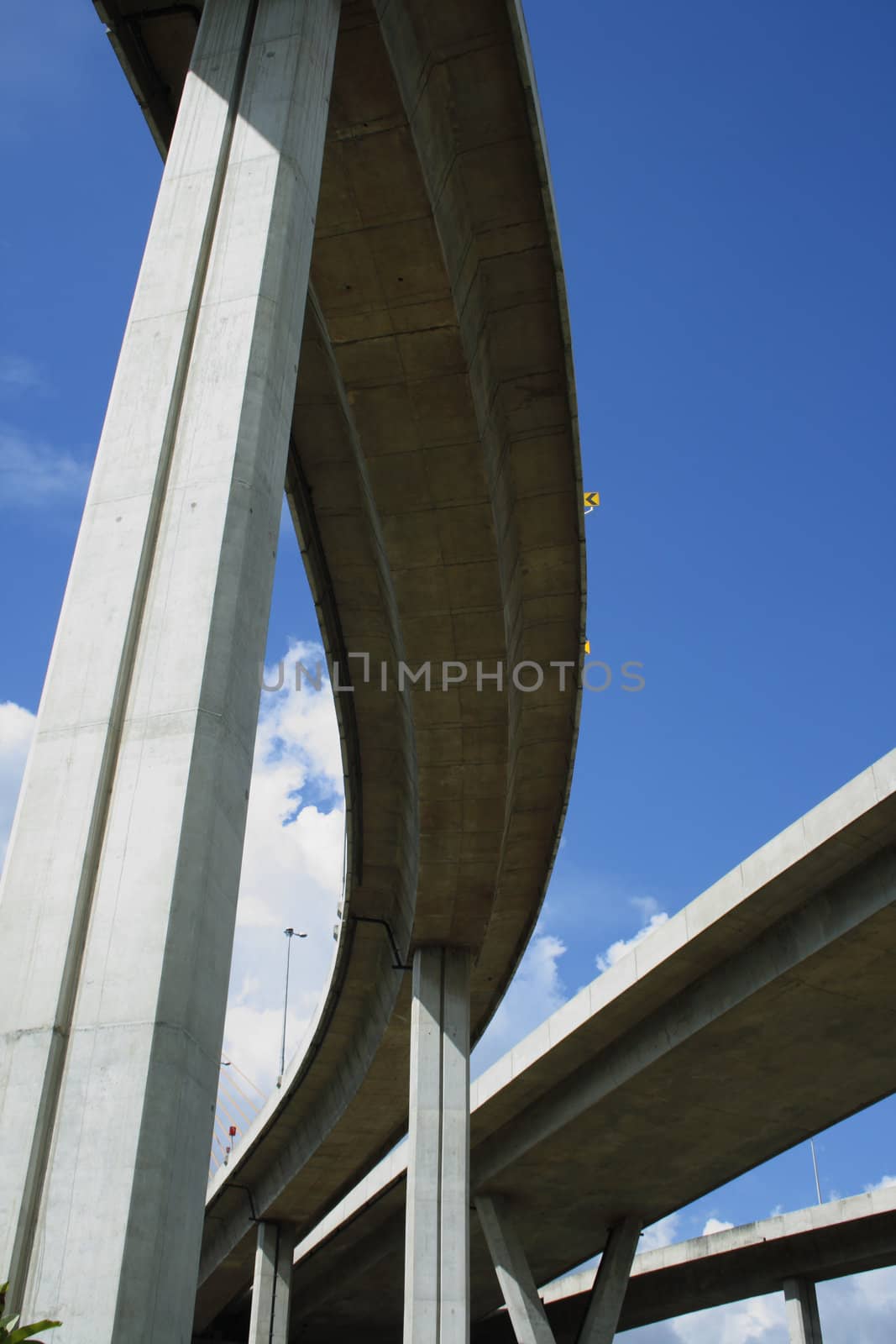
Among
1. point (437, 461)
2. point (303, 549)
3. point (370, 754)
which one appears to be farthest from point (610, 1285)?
point (437, 461)

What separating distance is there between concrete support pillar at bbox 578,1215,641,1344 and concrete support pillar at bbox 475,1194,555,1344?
1473 mm

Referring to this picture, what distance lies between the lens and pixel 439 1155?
23297mm

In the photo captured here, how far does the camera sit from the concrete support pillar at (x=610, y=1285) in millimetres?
36000

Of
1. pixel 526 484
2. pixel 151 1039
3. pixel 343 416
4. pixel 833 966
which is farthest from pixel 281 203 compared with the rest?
pixel 833 966

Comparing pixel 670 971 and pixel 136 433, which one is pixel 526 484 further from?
pixel 670 971

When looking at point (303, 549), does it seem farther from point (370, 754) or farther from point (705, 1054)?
point (705, 1054)

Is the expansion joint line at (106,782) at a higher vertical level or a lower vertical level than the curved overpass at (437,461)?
lower

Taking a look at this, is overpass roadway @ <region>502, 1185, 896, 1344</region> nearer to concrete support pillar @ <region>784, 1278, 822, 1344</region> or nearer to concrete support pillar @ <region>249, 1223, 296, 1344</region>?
concrete support pillar @ <region>784, 1278, 822, 1344</region>

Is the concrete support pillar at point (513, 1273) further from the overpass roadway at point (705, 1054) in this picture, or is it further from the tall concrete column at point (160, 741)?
the tall concrete column at point (160, 741)

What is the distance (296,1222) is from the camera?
41.2 m

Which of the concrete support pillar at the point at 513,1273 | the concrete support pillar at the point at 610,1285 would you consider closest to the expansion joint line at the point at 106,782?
the concrete support pillar at the point at 513,1273

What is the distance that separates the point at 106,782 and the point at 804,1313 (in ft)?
130

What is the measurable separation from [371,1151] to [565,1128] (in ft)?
23.4

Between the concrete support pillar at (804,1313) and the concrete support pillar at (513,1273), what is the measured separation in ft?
29.5
